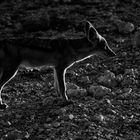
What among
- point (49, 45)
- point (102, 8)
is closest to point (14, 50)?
point (49, 45)

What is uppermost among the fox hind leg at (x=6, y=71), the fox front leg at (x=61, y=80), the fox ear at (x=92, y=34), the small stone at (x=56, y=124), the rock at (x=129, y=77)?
the fox ear at (x=92, y=34)

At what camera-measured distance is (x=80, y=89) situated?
23.8ft

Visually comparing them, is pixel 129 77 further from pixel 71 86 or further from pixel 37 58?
pixel 37 58

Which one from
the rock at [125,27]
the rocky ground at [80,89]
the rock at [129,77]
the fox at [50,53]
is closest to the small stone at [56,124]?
the rocky ground at [80,89]

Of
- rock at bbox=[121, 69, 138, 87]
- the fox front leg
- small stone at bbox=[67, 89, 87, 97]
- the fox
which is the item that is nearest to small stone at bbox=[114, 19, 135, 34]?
rock at bbox=[121, 69, 138, 87]

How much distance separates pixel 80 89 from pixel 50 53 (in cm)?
89

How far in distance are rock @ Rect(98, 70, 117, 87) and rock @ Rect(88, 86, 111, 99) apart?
32 cm

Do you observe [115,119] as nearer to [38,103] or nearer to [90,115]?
[90,115]

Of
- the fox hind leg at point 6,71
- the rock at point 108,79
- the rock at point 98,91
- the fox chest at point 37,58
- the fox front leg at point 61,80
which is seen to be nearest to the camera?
the fox hind leg at point 6,71

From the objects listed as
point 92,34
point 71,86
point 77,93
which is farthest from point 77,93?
point 92,34

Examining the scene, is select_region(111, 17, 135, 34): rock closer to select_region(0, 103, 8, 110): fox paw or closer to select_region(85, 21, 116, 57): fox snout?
select_region(85, 21, 116, 57): fox snout

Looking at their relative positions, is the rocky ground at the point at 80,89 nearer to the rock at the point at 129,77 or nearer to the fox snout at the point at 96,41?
the rock at the point at 129,77

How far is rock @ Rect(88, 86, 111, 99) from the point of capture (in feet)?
23.4

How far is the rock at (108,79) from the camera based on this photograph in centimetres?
755
